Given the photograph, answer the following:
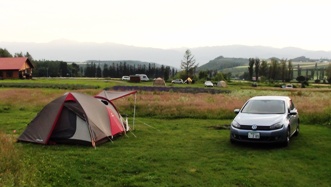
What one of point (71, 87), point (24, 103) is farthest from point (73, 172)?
point (71, 87)

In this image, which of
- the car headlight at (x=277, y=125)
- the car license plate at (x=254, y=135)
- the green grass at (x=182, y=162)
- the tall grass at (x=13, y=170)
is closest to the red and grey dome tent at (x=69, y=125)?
the green grass at (x=182, y=162)

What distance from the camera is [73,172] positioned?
29.0ft

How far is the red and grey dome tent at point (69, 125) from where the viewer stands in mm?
12359

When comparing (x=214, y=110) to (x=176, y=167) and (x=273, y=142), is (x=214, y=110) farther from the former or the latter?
(x=176, y=167)

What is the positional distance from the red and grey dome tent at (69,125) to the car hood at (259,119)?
4.94 meters

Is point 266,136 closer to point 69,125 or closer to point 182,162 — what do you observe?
point 182,162

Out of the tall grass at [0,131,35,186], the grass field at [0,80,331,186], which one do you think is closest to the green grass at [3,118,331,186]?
the grass field at [0,80,331,186]

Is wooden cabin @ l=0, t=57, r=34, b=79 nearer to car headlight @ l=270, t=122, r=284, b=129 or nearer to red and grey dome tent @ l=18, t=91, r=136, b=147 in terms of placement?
red and grey dome tent @ l=18, t=91, r=136, b=147

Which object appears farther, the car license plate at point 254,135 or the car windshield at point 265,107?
the car windshield at point 265,107

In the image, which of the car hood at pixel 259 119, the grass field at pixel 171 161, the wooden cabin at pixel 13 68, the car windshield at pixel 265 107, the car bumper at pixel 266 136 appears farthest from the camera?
the wooden cabin at pixel 13 68

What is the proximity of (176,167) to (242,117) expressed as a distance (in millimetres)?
3759

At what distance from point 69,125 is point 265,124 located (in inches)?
270

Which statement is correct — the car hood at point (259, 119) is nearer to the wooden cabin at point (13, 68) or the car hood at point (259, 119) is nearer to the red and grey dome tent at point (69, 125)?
the red and grey dome tent at point (69, 125)

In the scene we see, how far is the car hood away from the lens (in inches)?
454
